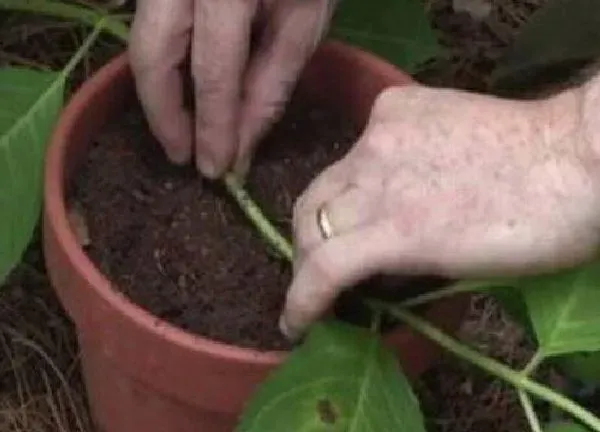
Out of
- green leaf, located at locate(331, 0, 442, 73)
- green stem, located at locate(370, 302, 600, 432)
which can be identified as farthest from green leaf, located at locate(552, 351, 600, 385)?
green leaf, located at locate(331, 0, 442, 73)

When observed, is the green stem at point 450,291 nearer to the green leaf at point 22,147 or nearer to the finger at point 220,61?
the finger at point 220,61

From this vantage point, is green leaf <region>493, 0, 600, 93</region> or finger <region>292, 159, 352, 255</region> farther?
green leaf <region>493, 0, 600, 93</region>

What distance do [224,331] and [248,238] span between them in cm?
10

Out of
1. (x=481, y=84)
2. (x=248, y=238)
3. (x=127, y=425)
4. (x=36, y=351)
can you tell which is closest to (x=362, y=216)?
(x=248, y=238)

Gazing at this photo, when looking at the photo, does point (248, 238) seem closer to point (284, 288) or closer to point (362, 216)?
point (284, 288)

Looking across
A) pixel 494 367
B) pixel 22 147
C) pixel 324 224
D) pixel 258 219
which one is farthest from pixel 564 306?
pixel 22 147

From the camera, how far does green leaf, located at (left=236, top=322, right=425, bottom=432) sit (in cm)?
85

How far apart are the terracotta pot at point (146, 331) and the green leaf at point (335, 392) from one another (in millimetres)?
66

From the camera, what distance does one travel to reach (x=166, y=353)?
0.95m

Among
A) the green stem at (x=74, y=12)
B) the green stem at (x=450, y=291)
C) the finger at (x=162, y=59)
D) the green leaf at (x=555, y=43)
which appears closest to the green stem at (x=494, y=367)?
the green stem at (x=450, y=291)

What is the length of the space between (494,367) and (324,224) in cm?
14

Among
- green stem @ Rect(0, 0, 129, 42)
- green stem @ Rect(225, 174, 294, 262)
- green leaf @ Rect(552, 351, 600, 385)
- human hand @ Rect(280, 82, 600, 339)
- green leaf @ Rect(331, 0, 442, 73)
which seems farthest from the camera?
green leaf @ Rect(331, 0, 442, 73)

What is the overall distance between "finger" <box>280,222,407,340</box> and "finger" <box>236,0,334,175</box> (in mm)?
190

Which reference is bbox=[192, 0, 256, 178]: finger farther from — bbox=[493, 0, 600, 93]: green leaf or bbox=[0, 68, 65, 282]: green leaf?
bbox=[493, 0, 600, 93]: green leaf
